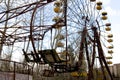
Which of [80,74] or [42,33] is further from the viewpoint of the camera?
[80,74]

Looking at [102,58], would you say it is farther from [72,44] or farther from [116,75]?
[116,75]

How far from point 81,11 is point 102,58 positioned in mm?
3131

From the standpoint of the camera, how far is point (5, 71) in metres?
11.2

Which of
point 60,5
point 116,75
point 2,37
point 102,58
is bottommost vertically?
point 116,75

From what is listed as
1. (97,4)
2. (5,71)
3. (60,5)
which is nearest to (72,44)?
(97,4)

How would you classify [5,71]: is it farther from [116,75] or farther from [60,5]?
[116,75]

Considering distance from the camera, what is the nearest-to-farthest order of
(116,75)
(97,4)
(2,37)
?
(2,37) → (97,4) → (116,75)

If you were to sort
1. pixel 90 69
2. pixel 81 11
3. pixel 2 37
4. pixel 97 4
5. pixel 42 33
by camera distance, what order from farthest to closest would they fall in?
pixel 97 4, pixel 81 11, pixel 90 69, pixel 2 37, pixel 42 33

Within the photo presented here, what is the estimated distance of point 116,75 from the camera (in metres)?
27.2

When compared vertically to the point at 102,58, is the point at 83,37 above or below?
above

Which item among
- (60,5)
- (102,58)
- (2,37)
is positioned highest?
(60,5)

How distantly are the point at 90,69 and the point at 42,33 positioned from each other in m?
5.62

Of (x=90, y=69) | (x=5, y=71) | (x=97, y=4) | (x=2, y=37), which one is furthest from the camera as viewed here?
(x=97, y=4)

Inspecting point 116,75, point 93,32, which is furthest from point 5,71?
point 116,75
